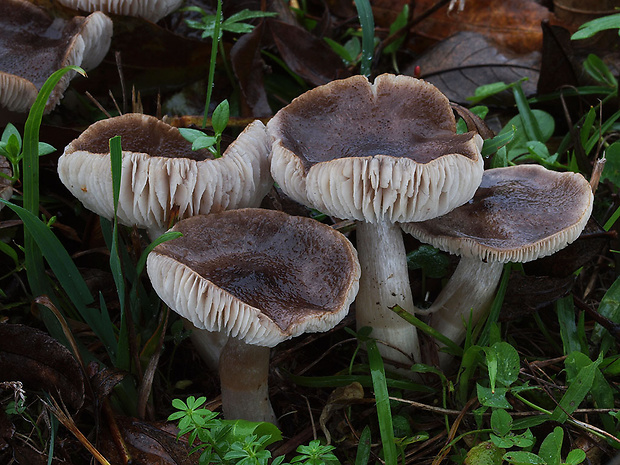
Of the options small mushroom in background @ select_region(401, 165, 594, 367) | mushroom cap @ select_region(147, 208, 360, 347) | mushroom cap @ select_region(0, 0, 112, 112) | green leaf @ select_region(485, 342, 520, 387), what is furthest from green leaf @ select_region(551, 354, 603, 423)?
mushroom cap @ select_region(0, 0, 112, 112)

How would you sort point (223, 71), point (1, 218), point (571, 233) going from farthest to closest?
1. point (223, 71)
2. point (1, 218)
3. point (571, 233)

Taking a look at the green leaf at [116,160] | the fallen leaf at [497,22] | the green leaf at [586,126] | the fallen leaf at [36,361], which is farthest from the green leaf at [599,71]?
the fallen leaf at [36,361]

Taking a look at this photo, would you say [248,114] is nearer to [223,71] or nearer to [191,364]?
[223,71]

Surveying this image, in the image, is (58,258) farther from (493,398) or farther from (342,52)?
(342,52)

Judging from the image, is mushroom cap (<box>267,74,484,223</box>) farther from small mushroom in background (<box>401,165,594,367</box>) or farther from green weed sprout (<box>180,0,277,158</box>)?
small mushroom in background (<box>401,165,594,367</box>)

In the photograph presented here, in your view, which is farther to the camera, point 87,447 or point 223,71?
point 223,71

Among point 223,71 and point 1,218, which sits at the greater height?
point 223,71

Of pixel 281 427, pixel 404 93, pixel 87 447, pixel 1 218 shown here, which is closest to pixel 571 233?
pixel 404 93

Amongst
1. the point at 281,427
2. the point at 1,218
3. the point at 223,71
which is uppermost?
the point at 223,71
